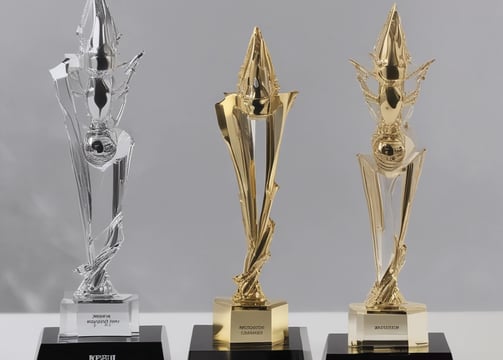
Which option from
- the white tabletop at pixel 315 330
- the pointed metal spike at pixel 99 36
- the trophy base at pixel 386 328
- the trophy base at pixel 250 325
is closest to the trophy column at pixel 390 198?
the trophy base at pixel 386 328

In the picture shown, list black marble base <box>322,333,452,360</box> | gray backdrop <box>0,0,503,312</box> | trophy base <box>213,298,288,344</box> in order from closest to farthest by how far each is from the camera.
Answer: black marble base <box>322,333,452,360</box> < trophy base <box>213,298,288,344</box> < gray backdrop <box>0,0,503,312</box>

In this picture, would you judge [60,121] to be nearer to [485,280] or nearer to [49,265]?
[49,265]

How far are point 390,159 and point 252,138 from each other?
0.36 meters

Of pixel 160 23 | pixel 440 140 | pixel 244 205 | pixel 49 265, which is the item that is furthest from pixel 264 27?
pixel 244 205

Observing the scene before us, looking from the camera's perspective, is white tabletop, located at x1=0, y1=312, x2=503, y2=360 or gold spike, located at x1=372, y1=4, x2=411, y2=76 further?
white tabletop, located at x1=0, y1=312, x2=503, y2=360

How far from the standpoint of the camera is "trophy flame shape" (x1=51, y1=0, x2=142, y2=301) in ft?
8.91

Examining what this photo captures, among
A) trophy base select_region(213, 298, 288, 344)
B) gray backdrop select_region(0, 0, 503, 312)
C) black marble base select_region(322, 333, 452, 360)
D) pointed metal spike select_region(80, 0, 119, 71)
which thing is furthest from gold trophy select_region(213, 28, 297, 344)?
gray backdrop select_region(0, 0, 503, 312)

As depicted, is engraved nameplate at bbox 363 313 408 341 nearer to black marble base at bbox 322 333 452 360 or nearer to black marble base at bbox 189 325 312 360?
black marble base at bbox 322 333 452 360

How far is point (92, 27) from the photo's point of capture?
8.92 feet

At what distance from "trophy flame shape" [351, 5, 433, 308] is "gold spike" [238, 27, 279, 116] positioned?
0.23 meters

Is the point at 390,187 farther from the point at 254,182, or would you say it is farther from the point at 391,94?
the point at 254,182

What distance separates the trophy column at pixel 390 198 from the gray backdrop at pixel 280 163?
2.13 metres

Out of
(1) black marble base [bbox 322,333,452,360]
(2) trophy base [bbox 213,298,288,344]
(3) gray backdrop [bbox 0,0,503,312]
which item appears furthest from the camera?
(3) gray backdrop [bbox 0,0,503,312]

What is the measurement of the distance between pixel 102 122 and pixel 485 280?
280 cm
